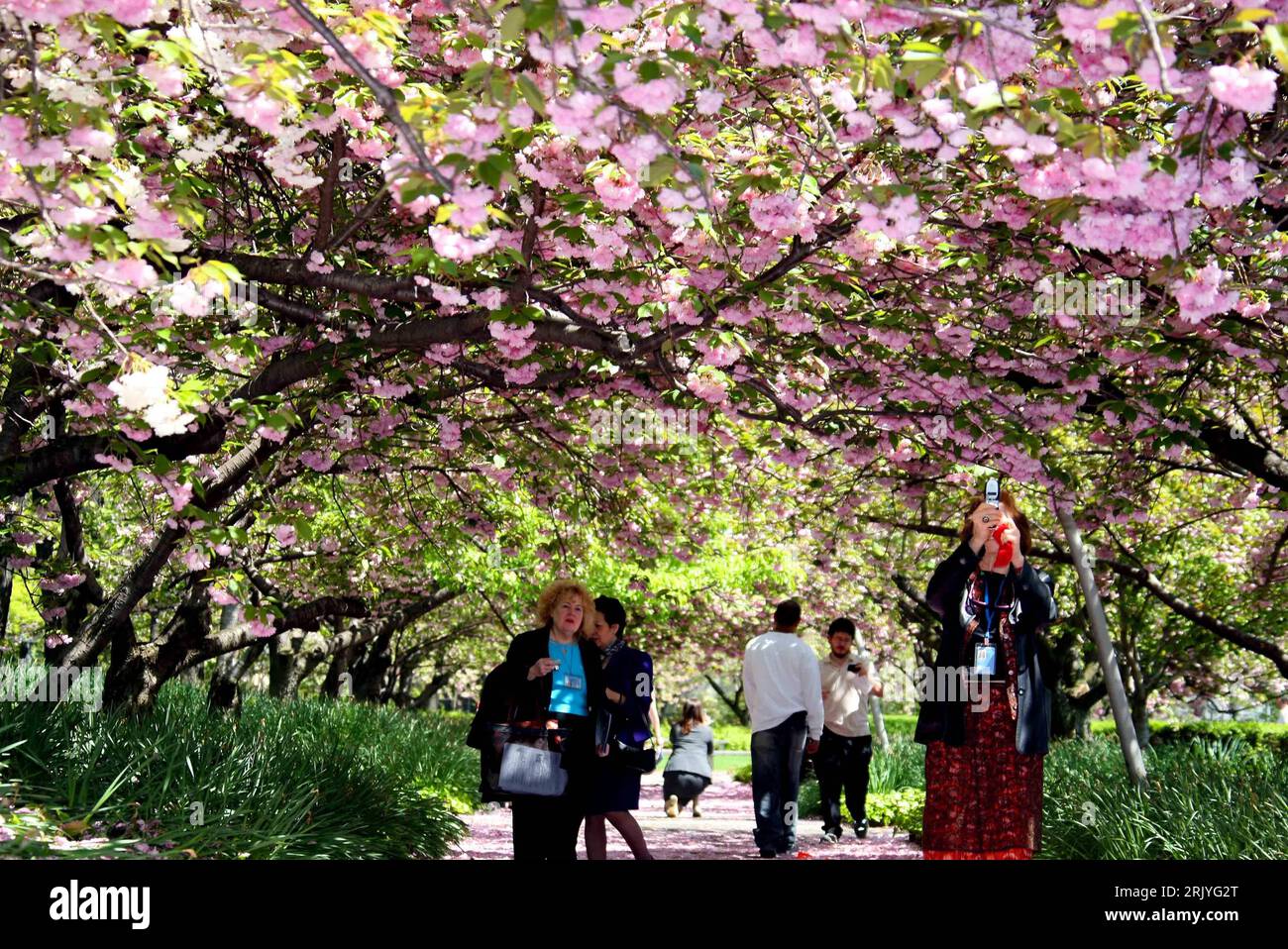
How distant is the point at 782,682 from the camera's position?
8508mm

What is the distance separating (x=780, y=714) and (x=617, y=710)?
75.8 inches

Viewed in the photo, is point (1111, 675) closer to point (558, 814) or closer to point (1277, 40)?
point (558, 814)

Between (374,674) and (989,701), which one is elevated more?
(989,701)

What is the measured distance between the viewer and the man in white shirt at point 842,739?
10.7 meters

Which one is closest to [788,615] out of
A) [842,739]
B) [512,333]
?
[842,739]

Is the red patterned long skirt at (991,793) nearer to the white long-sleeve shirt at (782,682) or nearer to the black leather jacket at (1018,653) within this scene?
the black leather jacket at (1018,653)

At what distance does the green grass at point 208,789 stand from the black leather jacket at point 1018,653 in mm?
3216

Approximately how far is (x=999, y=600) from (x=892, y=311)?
5.60ft

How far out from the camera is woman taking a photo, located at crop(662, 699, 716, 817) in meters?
14.0

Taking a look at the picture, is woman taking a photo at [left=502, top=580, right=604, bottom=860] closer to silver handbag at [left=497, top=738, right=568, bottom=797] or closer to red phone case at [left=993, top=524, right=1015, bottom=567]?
silver handbag at [left=497, top=738, right=568, bottom=797]

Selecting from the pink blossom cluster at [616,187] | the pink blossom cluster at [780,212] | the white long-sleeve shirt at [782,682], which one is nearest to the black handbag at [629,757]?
the white long-sleeve shirt at [782,682]

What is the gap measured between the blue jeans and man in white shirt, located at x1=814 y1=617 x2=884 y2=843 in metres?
1.91
